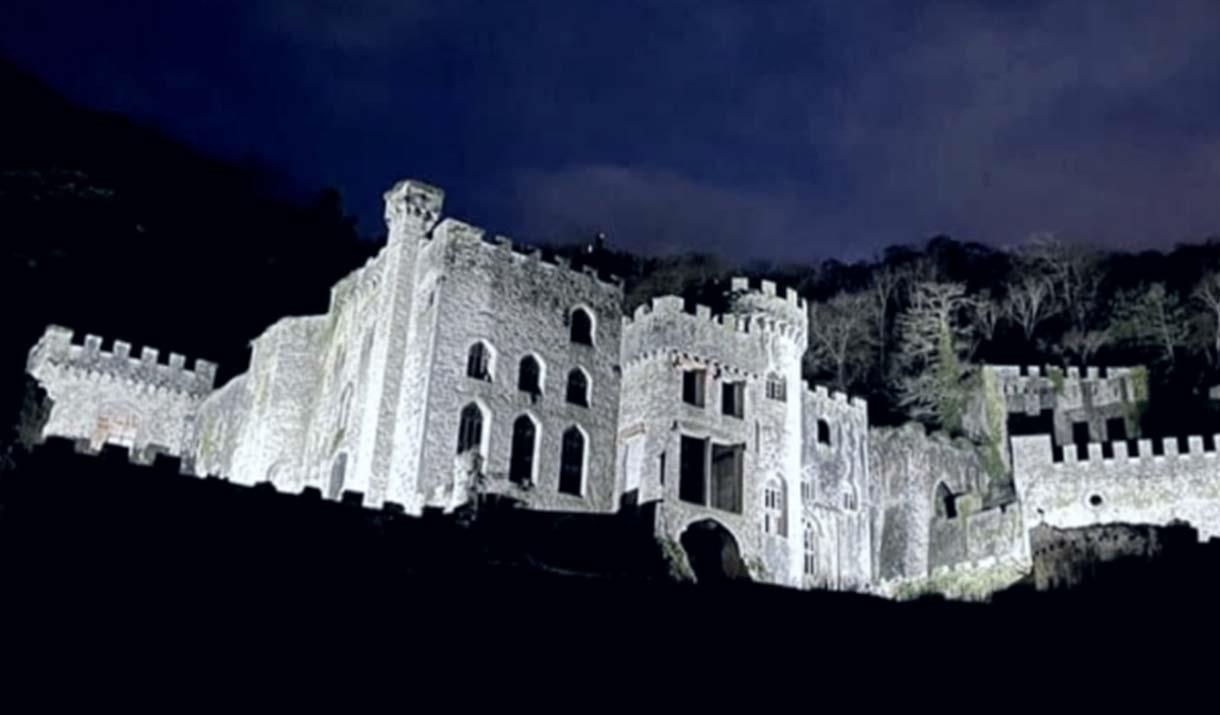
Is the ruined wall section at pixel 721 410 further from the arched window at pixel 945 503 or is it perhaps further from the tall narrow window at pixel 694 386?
the arched window at pixel 945 503

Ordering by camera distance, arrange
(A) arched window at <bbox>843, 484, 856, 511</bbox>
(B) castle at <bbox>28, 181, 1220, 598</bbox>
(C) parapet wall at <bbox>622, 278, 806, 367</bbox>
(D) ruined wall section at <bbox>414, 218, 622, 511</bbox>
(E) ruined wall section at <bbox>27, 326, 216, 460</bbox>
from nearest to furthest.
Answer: (D) ruined wall section at <bbox>414, 218, 622, 511</bbox>
(B) castle at <bbox>28, 181, 1220, 598</bbox>
(C) parapet wall at <bbox>622, 278, 806, 367</bbox>
(A) arched window at <bbox>843, 484, 856, 511</bbox>
(E) ruined wall section at <bbox>27, 326, 216, 460</bbox>

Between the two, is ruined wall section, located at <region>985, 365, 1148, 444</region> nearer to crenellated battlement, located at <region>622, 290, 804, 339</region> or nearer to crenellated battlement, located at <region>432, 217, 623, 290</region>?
crenellated battlement, located at <region>622, 290, 804, 339</region>

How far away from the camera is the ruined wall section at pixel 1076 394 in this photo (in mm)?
48969

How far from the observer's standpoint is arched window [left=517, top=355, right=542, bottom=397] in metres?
38.8

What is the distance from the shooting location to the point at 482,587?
65.3ft

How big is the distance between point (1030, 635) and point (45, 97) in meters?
57.9

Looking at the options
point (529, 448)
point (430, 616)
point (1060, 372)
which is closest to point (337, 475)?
point (529, 448)

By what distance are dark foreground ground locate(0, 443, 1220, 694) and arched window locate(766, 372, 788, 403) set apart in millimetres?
19244

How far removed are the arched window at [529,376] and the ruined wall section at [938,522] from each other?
12066mm

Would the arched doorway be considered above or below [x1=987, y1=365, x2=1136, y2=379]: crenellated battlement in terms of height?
below

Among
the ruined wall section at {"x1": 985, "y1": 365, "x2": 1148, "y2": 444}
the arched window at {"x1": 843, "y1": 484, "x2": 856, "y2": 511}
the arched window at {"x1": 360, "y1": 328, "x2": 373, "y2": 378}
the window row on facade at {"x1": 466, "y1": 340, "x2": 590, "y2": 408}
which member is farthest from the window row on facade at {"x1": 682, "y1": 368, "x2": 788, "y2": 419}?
the ruined wall section at {"x1": 985, "y1": 365, "x2": 1148, "y2": 444}

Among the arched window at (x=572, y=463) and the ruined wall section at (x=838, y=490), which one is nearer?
the arched window at (x=572, y=463)

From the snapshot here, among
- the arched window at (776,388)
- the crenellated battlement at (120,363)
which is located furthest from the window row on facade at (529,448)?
the crenellated battlement at (120,363)

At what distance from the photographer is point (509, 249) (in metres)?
39.9
